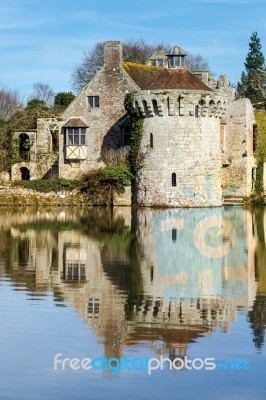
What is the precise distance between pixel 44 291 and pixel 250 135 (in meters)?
35.5

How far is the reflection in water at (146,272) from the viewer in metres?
12.8

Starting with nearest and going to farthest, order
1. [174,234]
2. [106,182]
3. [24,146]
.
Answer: [174,234], [106,182], [24,146]

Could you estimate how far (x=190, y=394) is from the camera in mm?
9461

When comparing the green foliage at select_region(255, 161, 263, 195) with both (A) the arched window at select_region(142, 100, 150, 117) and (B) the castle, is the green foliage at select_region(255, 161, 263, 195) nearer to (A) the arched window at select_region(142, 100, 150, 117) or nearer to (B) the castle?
(B) the castle

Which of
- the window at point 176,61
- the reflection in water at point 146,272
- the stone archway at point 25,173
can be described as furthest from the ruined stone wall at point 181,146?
the stone archway at point 25,173

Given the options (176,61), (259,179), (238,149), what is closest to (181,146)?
(176,61)

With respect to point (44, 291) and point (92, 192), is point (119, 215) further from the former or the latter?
point (44, 291)

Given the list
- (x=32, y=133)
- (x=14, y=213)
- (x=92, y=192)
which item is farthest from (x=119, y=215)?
(x=32, y=133)

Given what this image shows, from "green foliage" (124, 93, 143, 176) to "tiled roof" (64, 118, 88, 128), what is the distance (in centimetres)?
487

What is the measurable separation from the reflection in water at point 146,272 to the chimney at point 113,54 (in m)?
16.4

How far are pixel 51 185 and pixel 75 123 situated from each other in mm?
4061

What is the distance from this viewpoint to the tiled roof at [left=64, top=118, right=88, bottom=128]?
4916 cm

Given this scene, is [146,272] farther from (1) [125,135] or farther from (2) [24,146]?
(2) [24,146]

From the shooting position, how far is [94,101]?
4956 centimetres
